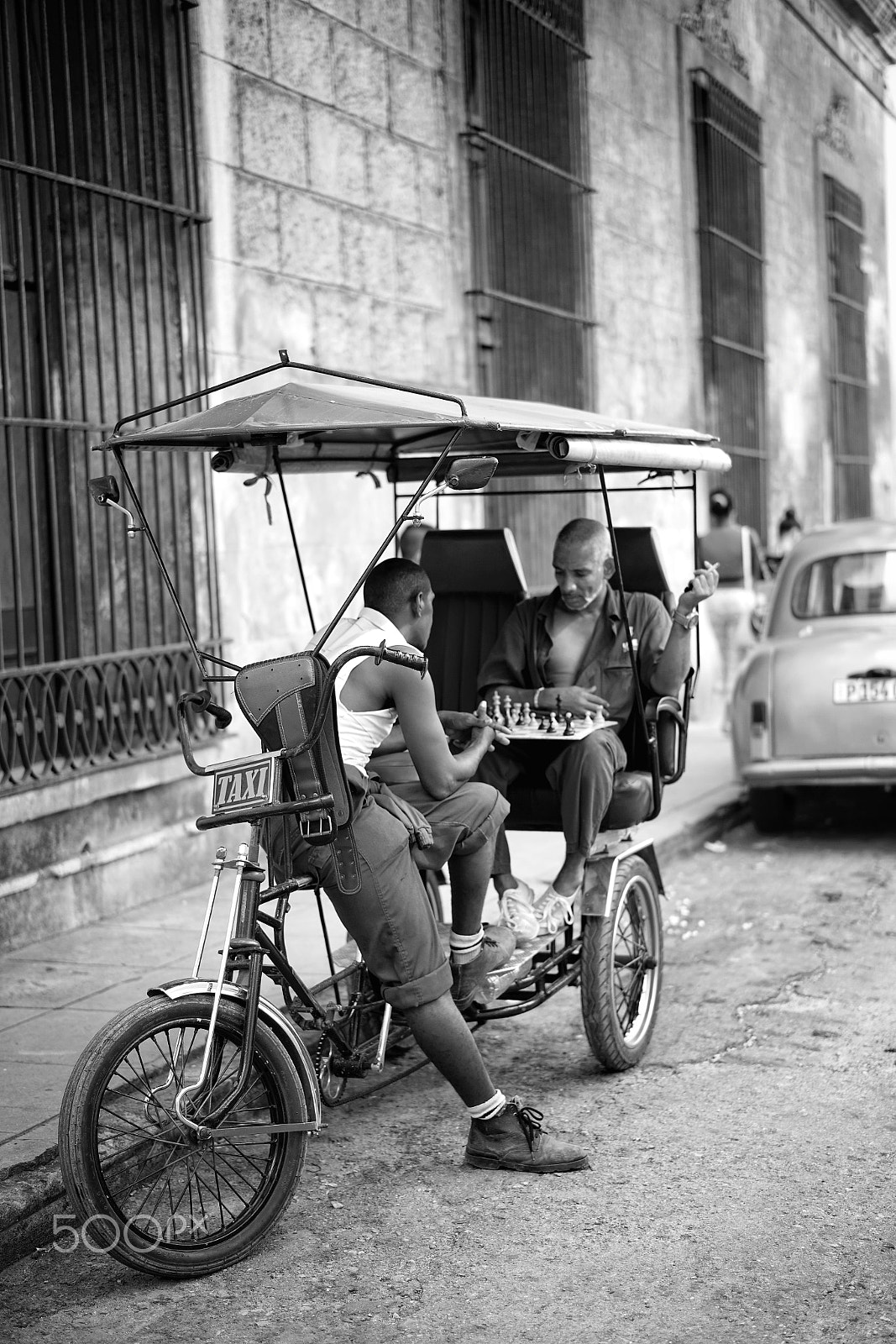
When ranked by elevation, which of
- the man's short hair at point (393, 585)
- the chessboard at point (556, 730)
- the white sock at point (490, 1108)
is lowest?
the white sock at point (490, 1108)

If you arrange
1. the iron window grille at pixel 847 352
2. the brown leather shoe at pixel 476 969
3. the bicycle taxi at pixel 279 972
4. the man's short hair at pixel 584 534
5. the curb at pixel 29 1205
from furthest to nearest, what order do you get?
1. the iron window grille at pixel 847 352
2. the man's short hair at pixel 584 534
3. the brown leather shoe at pixel 476 969
4. the curb at pixel 29 1205
5. the bicycle taxi at pixel 279 972

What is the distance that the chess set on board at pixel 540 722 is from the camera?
5.11 meters

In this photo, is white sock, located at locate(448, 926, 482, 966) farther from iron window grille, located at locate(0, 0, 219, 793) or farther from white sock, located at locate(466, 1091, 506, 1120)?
iron window grille, located at locate(0, 0, 219, 793)

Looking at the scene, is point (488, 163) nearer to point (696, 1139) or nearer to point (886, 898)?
point (886, 898)

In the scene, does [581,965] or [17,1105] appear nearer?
[17,1105]

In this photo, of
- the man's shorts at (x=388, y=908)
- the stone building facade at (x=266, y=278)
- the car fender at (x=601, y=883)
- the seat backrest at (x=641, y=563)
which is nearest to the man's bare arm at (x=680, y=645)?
the seat backrest at (x=641, y=563)

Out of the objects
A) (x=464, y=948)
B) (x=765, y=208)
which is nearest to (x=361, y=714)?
(x=464, y=948)

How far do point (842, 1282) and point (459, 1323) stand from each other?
0.84m

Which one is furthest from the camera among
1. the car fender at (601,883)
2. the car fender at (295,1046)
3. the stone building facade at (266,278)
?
the stone building facade at (266,278)

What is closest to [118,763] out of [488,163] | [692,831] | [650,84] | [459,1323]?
[692,831]

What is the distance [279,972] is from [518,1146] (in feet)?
2.68

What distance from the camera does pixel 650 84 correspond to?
13.9 m

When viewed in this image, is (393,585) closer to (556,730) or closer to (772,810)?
(556,730)

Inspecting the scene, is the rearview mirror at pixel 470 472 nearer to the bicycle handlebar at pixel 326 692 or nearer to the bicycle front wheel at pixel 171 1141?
the bicycle handlebar at pixel 326 692
